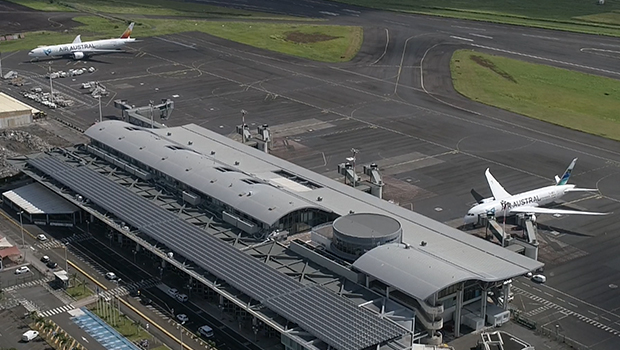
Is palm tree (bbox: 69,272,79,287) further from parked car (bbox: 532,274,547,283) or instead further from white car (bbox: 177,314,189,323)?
parked car (bbox: 532,274,547,283)

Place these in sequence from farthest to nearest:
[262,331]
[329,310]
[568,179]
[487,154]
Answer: [487,154] → [568,179] → [262,331] → [329,310]

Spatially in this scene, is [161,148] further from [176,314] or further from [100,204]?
[176,314]

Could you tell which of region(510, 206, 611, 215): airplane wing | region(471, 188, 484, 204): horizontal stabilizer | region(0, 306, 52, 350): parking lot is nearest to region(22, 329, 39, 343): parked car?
region(0, 306, 52, 350): parking lot

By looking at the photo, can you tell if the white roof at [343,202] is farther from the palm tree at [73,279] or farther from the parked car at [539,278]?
the palm tree at [73,279]

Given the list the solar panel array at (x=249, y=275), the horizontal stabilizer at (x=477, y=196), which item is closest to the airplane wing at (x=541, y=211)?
the horizontal stabilizer at (x=477, y=196)

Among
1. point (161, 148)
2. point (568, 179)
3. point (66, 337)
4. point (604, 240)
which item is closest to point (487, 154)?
point (568, 179)
